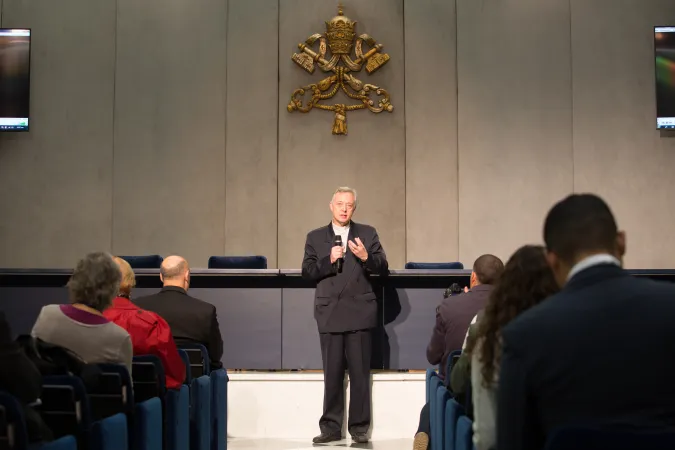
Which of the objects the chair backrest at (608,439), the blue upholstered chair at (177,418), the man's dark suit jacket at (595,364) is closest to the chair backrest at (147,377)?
the blue upholstered chair at (177,418)

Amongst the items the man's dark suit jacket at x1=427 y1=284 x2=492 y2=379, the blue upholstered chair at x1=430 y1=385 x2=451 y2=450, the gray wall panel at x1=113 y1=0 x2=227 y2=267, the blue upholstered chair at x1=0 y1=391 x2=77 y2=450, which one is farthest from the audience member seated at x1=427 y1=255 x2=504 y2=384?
the gray wall panel at x1=113 y1=0 x2=227 y2=267

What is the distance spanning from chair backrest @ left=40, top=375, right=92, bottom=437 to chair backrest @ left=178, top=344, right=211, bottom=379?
1830 mm

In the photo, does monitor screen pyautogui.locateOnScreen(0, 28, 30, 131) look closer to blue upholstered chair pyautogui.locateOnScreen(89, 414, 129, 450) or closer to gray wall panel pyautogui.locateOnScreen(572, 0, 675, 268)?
gray wall panel pyautogui.locateOnScreen(572, 0, 675, 268)

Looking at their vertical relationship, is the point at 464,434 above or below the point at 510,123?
below

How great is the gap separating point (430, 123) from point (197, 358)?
5031 mm

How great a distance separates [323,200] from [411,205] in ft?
3.00

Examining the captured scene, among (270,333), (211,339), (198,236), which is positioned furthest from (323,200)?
(211,339)

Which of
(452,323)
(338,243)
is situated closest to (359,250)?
(338,243)

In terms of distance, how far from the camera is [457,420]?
10.6 feet

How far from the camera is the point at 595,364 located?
63.2 inches

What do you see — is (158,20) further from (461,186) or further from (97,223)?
A: (461,186)

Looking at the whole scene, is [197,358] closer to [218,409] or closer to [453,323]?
[218,409]

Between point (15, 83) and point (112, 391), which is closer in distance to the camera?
point (112, 391)

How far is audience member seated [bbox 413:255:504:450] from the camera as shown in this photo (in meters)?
4.26
